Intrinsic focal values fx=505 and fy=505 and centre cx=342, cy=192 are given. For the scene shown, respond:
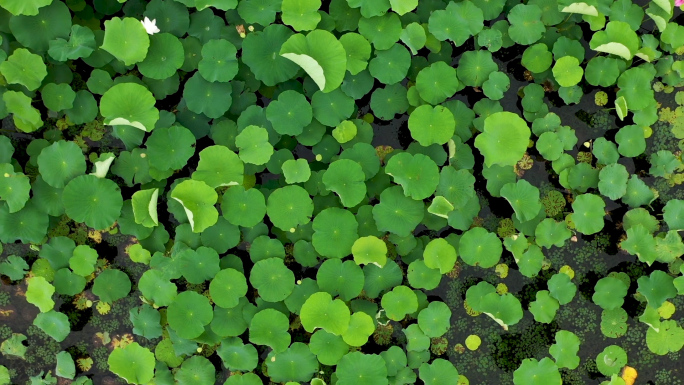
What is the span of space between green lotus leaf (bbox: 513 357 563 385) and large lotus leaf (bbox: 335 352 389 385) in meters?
0.81

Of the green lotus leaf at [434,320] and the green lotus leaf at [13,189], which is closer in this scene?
the green lotus leaf at [13,189]

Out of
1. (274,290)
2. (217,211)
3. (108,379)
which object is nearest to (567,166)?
(274,290)

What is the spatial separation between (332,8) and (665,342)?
280cm

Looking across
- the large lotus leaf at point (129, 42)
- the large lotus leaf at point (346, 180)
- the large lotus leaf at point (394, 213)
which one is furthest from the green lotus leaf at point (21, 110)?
the large lotus leaf at point (394, 213)

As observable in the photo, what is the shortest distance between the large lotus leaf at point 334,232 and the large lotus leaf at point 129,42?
133 centimetres

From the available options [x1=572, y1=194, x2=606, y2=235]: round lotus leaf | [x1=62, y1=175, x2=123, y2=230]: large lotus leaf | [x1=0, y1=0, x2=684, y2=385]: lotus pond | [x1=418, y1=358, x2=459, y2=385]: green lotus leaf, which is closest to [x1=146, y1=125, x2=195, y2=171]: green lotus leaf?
[x1=0, y1=0, x2=684, y2=385]: lotus pond

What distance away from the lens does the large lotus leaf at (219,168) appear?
2795 millimetres

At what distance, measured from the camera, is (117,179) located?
304 centimetres

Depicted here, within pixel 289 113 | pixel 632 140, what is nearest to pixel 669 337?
pixel 632 140

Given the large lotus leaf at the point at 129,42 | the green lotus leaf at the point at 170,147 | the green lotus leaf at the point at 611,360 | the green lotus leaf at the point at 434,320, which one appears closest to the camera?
the large lotus leaf at the point at 129,42

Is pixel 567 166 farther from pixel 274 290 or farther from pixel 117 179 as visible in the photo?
pixel 117 179

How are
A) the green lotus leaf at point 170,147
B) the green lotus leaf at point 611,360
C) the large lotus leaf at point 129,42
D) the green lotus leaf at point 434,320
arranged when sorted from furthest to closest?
the green lotus leaf at point 611,360 → the green lotus leaf at point 434,320 → the green lotus leaf at point 170,147 → the large lotus leaf at point 129,42

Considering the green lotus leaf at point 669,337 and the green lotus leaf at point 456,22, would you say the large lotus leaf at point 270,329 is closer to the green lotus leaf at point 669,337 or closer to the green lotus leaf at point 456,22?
the green lotus leaf at point 456,22

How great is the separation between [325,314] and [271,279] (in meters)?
0.36
